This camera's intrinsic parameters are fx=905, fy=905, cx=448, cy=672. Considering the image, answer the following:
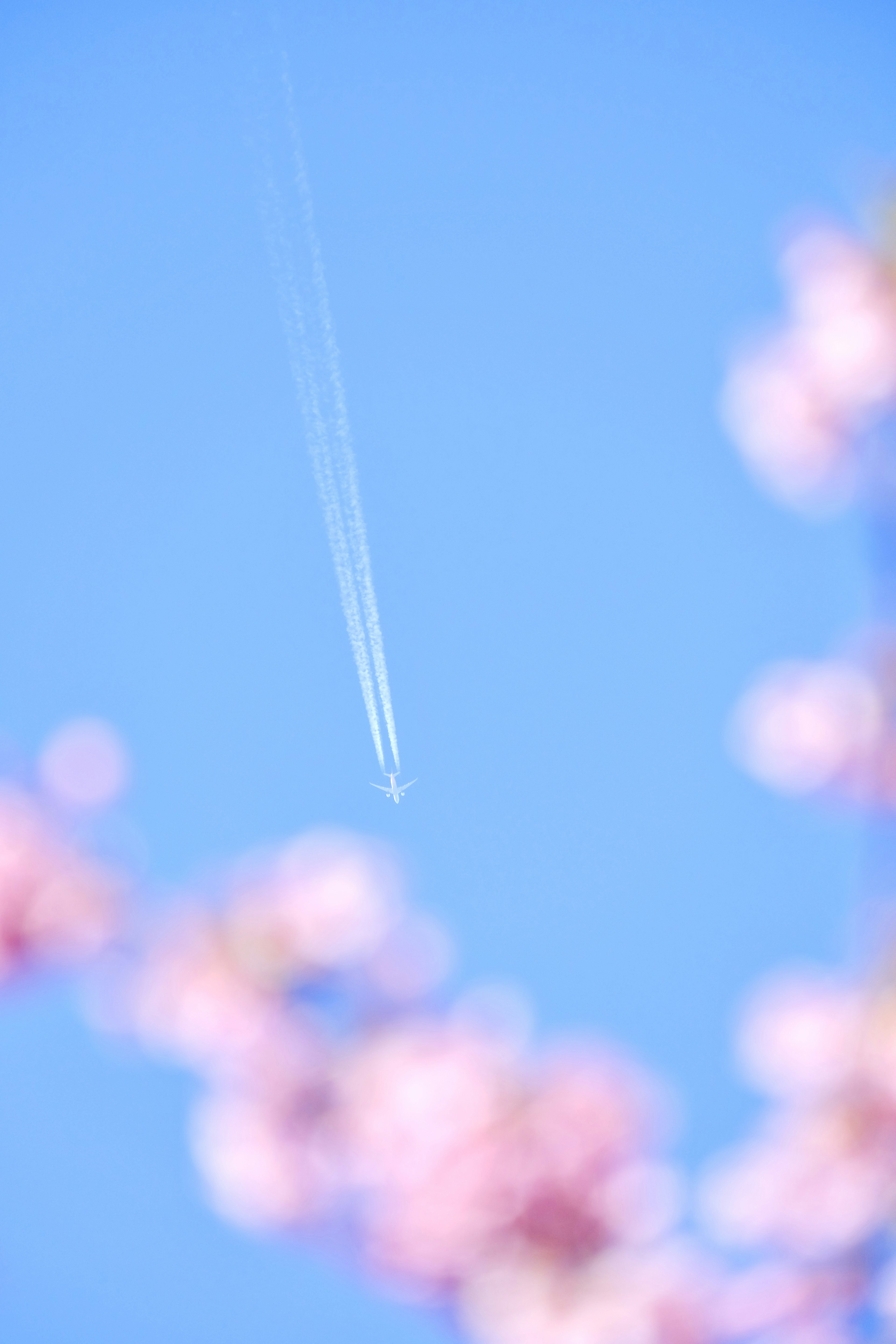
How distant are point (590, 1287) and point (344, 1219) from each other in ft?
2.38

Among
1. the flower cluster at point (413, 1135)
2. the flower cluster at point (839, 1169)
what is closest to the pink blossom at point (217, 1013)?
the flower cluster at point (413, 1135)

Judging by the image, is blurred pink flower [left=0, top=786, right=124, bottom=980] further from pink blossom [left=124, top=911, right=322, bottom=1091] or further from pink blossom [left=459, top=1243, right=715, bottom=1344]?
pink blossom [left=459, top=1243, right=715, bottom=1344]

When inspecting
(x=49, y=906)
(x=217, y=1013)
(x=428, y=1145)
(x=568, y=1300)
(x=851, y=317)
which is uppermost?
(x=851, y=317)

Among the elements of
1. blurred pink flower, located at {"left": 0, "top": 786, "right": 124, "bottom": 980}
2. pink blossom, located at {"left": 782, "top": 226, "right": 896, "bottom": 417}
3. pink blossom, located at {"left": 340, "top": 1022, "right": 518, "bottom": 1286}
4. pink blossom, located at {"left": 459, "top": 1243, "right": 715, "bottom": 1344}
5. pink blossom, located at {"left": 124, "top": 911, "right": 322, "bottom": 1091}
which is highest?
pink blossom, located at {"left": 782, "top": 226, "right": 896, "bottom": 417}

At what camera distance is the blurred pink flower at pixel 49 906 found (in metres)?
2.62

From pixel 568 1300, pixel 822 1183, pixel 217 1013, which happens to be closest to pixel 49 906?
pixel 217 1013

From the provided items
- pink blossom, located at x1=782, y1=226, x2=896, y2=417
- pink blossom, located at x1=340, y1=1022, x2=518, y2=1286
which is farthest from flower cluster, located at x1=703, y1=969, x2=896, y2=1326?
pink blossom, located at x1=782, y1=226, x2=896, y2=417

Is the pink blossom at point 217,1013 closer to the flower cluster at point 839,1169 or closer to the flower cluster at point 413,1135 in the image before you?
the flower cluster at point 413,1135

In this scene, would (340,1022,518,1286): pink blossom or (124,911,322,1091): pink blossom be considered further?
(124,911,322,1091): pink blossom

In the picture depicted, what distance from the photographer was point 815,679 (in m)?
3.08

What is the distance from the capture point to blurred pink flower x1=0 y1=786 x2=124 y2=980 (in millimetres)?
2619

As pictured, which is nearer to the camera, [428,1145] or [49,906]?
[428,1145]

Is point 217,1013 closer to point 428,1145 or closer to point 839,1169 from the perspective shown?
point 428,1145

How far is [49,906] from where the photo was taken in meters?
2.64
